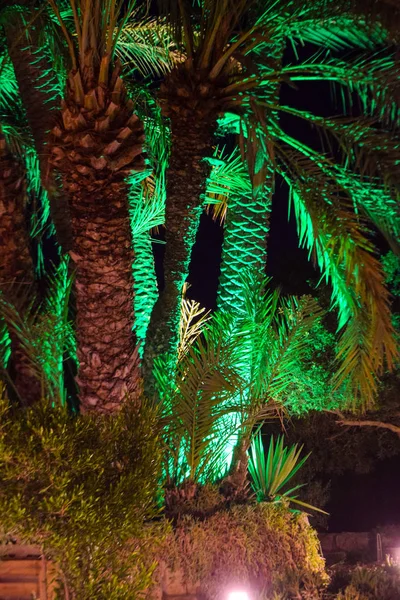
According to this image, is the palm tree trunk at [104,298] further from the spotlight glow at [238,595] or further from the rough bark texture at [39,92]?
the spotlight glow at [238,595]

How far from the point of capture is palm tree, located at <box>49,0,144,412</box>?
5.66 m

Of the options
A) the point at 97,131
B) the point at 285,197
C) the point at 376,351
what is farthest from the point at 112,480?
the point at 285,197

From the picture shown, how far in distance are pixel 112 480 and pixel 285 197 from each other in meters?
14.3

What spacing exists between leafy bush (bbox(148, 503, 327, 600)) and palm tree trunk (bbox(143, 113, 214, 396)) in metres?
1.65

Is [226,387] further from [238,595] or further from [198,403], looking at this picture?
[238,595]

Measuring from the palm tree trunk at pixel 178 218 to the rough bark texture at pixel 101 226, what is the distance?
3.57 feet

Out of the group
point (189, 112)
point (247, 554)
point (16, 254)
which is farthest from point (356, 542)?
point (189, 112)

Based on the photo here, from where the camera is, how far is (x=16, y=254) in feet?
23.2

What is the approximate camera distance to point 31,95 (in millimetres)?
7672

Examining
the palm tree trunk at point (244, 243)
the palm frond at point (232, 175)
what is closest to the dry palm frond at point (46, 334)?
the palm tree trunk at point (244, 243)

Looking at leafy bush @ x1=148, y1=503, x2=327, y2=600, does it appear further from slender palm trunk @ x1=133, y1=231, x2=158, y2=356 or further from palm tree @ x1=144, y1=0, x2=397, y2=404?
slender palm trunk @ x1=133, y1=231, x2=158, y2=356

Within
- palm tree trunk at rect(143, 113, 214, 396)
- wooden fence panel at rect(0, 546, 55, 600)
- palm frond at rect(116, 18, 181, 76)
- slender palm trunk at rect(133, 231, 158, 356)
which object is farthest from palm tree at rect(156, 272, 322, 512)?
palm frond at rect(116, 18, 181, 76)

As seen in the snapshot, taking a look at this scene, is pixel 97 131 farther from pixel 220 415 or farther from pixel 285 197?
pixel 285 197

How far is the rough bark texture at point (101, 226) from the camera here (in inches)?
225
